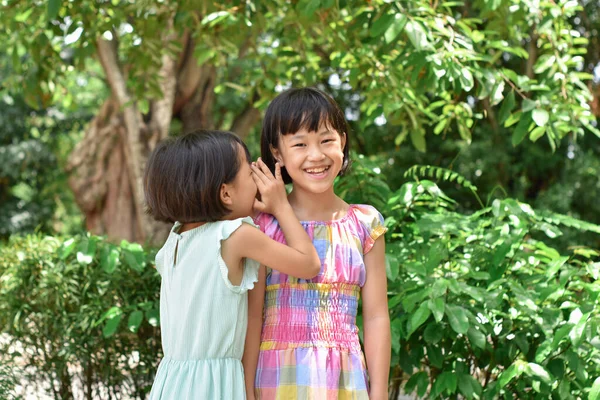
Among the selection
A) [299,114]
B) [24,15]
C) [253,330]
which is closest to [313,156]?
[299,114]

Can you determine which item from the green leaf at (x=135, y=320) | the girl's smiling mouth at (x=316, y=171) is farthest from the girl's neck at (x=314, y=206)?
the green leaf at (x=135, y=320)

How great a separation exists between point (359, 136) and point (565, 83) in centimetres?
922

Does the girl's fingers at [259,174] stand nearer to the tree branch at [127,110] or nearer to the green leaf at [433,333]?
the green leaf at [433,333]

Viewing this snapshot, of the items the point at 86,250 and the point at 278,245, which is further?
the point at 86,250

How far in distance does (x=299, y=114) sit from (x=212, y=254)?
426 millimetres

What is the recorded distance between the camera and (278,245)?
6.16ft

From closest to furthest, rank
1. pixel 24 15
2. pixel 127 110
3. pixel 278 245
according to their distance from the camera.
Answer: pixel 278 245
pixel 24 15
pixel 127 110

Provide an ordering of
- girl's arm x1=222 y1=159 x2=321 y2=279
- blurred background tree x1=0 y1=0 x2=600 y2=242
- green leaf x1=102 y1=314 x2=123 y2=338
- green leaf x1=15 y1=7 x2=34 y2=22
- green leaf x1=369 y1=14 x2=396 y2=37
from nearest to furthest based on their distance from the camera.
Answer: girl's arm x1=222 y1=159 x2=321 y2=279
green leaf x1=369 y1=14 x2=396 y2=37
green leaf x1=102 y1=314 x2=123 y2=338
blurred background tree x1=0 y1=0 x2=600 y2=242
green leaf x1=15 y1=7 x2=34 y2=22

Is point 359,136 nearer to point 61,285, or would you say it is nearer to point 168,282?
point 61,285

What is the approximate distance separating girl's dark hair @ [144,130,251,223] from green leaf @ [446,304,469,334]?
3.51ft

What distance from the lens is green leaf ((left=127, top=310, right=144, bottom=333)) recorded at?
10.2 ft

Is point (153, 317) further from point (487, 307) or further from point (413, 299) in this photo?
point (487, 307)

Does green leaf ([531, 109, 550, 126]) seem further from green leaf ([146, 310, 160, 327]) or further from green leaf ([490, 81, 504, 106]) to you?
green leaf ([146, 310, 160, 327])

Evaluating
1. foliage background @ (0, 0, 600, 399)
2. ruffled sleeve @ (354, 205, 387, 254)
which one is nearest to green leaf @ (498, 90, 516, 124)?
foliage background @ (0, 0, 600, 399)
